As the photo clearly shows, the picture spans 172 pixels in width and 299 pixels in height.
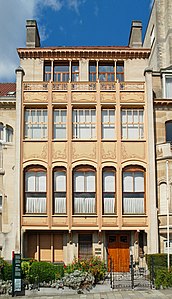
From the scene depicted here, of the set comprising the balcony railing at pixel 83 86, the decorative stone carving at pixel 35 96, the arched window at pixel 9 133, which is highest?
the balcony railing at pixel 83 86

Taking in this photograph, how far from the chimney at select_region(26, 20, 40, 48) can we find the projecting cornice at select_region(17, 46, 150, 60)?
4.30 ft

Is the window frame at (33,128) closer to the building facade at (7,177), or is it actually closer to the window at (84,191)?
the building facade at (7,177)

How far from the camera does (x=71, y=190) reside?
28.1 meters

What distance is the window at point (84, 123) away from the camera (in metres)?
29.3

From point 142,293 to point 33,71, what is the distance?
1849cm

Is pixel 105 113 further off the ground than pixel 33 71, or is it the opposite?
pixel 33 71

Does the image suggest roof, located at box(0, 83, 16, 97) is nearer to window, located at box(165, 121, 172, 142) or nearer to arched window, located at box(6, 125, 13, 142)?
arched window, located at box(6, 125, 13, 142)

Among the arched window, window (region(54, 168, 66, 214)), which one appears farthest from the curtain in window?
the arched window

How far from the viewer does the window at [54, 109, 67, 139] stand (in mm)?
29312

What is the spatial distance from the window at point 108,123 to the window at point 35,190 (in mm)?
5220

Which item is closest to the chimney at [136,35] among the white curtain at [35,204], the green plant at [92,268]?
the white curtain at [35,204]

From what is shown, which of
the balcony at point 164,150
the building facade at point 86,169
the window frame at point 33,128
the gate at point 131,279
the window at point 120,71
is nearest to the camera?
the gate at point 131,279

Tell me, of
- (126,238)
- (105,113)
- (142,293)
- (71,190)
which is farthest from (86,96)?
(142,293)

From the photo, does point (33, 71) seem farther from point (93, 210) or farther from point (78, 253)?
point (78, 253)
